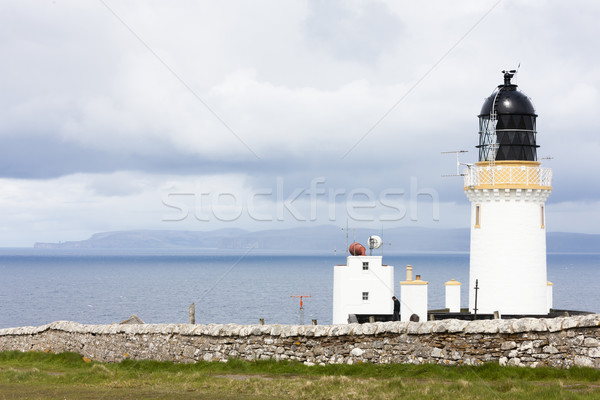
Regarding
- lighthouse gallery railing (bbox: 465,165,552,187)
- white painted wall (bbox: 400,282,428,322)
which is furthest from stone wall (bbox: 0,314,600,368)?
lighthouse gallery railing (bbox: 465,165,552,187)

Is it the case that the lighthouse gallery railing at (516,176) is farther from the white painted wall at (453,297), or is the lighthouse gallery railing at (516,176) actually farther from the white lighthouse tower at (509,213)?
the white painted wall at (453,297)

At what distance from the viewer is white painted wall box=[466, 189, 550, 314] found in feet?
98.7

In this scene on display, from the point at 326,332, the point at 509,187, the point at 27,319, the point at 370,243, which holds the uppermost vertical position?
the point at 509,187

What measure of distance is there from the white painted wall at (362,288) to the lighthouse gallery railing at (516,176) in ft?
27.9

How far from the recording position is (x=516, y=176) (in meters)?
30.3

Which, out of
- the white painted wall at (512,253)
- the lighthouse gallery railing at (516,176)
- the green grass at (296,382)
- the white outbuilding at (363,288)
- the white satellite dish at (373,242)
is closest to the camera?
the green grass at (296,382)

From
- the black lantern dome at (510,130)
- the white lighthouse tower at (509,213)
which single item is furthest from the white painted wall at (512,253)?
the black lantern dome at (510,130)

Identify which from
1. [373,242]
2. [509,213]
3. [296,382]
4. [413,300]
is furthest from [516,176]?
[296,382]

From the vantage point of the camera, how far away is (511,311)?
99.0 feet

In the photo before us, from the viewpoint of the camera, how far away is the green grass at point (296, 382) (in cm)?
1577

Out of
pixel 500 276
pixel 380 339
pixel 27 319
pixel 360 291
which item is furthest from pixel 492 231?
pixel 27 319

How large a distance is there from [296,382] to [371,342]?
2.87 m

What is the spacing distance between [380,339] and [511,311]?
13074 millimetres

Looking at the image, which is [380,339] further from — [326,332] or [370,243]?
[370,243]
